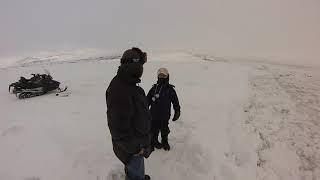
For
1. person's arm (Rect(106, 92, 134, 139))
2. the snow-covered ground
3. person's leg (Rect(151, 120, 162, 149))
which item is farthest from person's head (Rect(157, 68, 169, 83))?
person's arm (Rect(106, 92, 134, 139))

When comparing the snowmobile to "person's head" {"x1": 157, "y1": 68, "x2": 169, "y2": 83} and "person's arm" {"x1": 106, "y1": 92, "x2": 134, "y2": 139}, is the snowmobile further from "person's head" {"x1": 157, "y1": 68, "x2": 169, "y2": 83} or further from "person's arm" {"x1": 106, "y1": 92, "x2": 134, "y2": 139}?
"person's arm" {"x1": 106, "y1": 92, "x2": 134, "y2": 139}

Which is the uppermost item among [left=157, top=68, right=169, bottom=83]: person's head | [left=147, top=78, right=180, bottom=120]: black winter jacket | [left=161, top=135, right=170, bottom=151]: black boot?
[left=157, top=68, right=169, bottom=83]: person's head

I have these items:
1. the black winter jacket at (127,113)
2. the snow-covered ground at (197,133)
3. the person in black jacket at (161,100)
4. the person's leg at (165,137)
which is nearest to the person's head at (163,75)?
the person in black jacket at (161,100)

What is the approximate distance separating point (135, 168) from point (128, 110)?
3.12 ft

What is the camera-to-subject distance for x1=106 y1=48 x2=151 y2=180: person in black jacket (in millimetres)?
4450

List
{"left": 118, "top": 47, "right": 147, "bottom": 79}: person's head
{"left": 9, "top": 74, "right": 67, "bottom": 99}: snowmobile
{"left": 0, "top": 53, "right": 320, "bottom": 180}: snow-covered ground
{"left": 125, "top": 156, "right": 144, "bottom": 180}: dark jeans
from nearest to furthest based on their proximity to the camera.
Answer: {"left": 118, "top": 47, "right": 147, "bottom": 79}: person's head
{"left": 125, "top": 156, "right": 144, "bottom": 180}: dark jeans
{"left": 0, "top": 53, "right": 320, "bottom": 180}: snow-covered ground
{"left": 9, "top": 74, "right": 67, "bottom": 99}: snowmobile

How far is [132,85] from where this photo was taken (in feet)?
15.0

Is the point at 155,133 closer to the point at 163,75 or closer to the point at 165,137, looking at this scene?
the point at 165,137

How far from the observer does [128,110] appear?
14.6 feet

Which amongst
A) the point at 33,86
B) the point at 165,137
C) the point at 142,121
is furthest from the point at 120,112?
the point at 33,86

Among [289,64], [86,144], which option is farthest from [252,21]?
[86,144]

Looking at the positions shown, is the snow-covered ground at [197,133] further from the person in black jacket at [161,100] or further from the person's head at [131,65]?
the person's head at [131,65]

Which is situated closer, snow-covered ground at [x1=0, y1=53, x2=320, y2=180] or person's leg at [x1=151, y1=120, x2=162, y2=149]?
snow-covered ground at [x1=0, y1=53, x2=320, y2=180]

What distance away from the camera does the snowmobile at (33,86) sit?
9672mm
